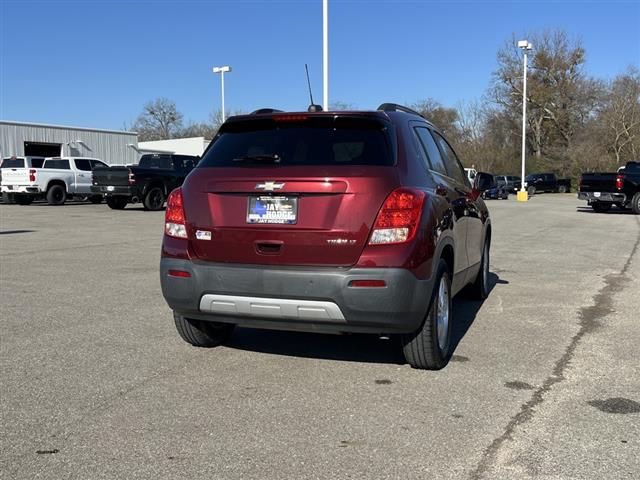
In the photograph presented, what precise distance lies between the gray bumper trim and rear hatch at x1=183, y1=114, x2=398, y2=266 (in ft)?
0.81

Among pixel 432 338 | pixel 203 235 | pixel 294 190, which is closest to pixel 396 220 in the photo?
pixel 294 190

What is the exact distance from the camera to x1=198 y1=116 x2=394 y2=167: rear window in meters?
4.14

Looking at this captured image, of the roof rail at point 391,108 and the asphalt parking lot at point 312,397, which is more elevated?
the roof rail at point 391,108

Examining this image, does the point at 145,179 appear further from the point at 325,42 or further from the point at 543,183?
the point at 543,183

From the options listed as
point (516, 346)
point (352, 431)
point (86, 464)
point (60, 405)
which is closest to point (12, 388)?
point (60, 405)

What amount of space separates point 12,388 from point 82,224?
13.4 metres

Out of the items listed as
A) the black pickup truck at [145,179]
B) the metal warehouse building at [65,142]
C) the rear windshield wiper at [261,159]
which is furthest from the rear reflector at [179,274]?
the metal warehouse building at [65,142]

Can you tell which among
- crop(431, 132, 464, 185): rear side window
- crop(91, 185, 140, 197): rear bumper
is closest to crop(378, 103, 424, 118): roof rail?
crop(431, 132, 464, 185): rear side window

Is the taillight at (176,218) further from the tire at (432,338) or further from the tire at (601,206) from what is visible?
the tire at (601,206)

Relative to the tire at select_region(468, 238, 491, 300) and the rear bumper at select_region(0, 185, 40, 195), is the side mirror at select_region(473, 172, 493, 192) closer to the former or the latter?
the tire at select_region(468, 238, 491, 300)

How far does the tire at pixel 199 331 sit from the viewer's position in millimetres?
4801

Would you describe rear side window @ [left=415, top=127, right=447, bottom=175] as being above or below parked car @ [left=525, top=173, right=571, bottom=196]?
above

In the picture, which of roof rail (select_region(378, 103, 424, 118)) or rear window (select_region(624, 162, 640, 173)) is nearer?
roof rail (select_region(378, 103, 424, 118))

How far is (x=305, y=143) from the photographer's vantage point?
4301 millimetres
